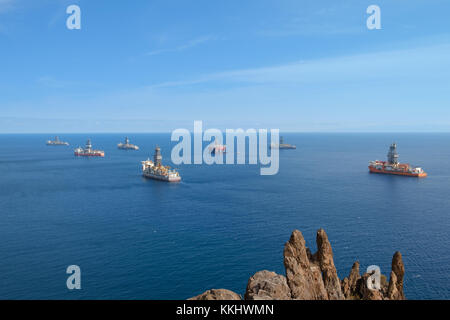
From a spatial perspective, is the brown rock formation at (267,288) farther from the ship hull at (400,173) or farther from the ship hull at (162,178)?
the ship hull at (400,173)

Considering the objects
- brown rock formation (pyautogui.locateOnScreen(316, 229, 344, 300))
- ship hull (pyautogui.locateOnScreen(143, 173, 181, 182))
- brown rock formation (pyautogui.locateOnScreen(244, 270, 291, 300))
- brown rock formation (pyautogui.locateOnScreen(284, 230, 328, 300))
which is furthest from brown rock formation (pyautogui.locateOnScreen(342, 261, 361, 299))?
ship hull (pyautogui.locateOnScreen(143, 173, 181, 182))

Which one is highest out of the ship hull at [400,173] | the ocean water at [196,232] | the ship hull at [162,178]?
the ship hull at [400,173]

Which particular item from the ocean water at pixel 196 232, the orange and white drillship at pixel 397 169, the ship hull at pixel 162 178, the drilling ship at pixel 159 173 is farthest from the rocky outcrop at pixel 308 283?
the orange and white drillship at pixel 397 169

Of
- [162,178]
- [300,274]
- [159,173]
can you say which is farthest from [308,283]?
[159,173]

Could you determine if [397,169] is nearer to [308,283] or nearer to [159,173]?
[159,173]

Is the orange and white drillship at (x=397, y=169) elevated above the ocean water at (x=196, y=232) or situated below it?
above

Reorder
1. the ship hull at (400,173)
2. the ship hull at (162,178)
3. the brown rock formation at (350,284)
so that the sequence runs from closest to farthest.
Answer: the brown rock formation at (350,284)
the ship hull at (162,178)
the ship hull at (400,173)

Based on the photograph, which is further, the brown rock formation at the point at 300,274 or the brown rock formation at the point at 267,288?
the brown rock formation at the point at 300,274
